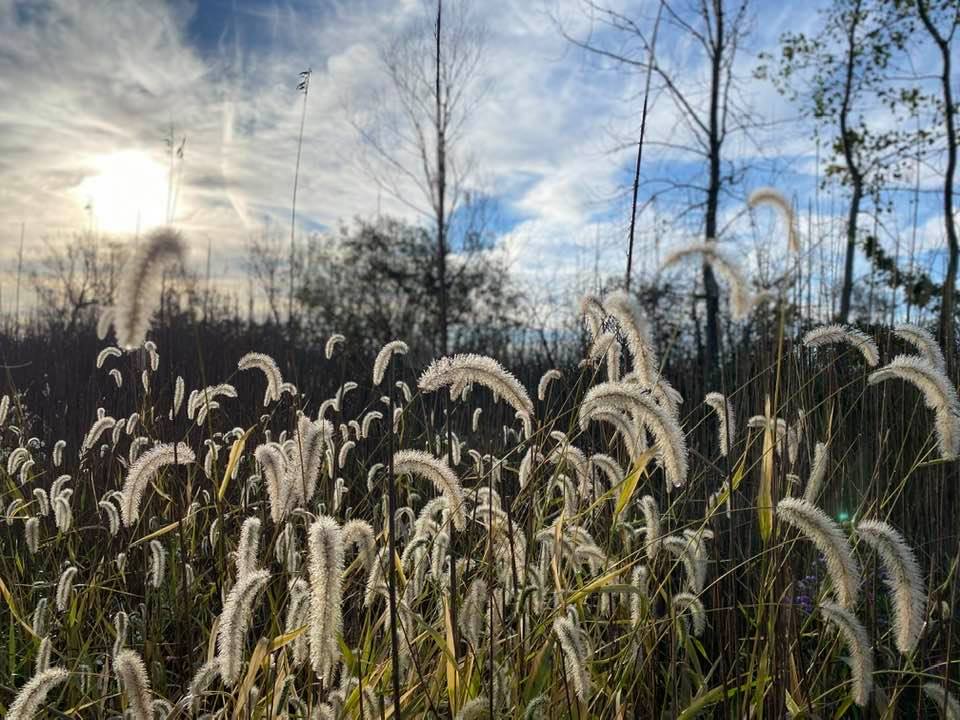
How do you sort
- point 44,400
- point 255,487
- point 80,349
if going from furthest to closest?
point 80,349 < point 44,400 < point 255,487

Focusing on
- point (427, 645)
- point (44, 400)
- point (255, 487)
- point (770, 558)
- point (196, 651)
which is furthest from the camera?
point (44, 400)

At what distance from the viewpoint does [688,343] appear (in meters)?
8.21

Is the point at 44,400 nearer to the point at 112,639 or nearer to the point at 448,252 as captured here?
the point at 112,639

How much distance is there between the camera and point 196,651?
263cm

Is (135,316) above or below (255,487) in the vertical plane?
above

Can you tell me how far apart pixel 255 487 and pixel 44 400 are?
5487 millimetres

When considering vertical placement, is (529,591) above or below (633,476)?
below

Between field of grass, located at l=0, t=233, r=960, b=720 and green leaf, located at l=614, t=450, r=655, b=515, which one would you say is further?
green leaf, located at l=614, t=450, r=655, b=515

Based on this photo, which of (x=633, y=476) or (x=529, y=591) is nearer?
(x=633, y=476)

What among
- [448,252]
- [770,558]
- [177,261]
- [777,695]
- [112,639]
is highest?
[448,252]

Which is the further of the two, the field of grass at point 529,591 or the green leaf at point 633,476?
the green leaf at point 633,476

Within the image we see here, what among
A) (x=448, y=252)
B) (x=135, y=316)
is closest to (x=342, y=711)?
(x=135, y=316)

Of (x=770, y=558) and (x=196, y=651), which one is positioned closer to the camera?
(x=770, y=558)

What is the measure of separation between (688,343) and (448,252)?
1016cm
